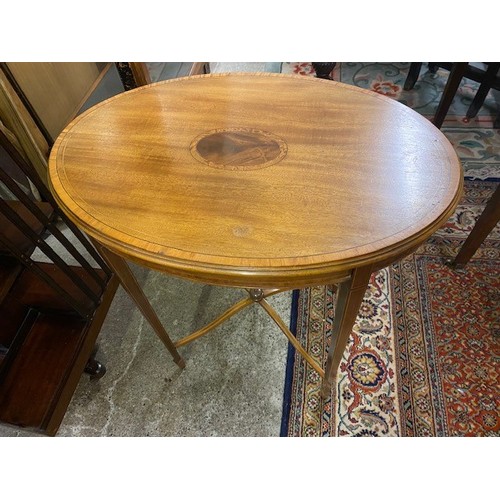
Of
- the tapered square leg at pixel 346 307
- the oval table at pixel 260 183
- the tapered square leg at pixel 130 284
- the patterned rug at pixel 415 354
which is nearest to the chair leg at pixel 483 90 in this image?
the patterned rug at pixel 415 354

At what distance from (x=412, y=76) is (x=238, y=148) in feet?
6.08

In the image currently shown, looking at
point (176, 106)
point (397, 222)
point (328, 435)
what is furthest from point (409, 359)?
point (176, 106)

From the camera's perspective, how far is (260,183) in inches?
24.4

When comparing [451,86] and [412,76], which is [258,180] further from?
[412,76]

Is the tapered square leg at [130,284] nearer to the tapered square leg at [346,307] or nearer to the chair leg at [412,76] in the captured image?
the tapered square leg at [346,307]

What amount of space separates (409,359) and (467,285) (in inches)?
15.0

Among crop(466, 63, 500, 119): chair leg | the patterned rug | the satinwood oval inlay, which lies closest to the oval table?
the satinwood oval inlay

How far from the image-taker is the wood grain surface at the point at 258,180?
51 centimetres

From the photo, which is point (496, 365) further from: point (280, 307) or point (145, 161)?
point (145, 161)

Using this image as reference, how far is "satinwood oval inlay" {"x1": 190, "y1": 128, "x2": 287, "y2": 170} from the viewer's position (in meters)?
0.66

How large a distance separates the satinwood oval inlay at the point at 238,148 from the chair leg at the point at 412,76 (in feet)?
5.83

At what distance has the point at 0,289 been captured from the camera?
2.79 feet

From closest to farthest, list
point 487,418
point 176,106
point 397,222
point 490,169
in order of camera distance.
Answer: point 397,222, point 176,106, point 487,418, point 490,169

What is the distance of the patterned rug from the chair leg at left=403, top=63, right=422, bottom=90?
111cm
